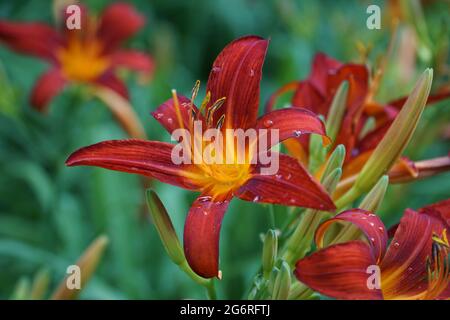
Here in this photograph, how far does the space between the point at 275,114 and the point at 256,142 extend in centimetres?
5

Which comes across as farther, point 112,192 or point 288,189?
point 112,192

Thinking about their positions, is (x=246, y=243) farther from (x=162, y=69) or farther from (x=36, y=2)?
(x=36, y=2)

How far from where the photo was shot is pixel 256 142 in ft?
3.00

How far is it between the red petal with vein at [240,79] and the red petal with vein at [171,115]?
0.04 meters

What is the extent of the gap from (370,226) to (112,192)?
1.11 meters

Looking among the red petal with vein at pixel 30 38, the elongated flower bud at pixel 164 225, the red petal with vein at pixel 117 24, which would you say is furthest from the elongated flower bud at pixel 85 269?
the red petal with vein at pixel 117 24

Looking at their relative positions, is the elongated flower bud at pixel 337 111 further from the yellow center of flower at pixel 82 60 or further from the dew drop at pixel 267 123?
the yellow center of flower at pixel 82 60

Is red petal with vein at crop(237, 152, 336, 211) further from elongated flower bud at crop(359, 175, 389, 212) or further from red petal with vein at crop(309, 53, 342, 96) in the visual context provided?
red petal with vein at crop(309, 53, 342, 96)

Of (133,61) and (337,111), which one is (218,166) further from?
(133,61)

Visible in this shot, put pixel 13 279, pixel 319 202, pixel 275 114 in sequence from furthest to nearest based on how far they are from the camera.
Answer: pixel 13 279 < pixel 275 114 < pixel 319 202

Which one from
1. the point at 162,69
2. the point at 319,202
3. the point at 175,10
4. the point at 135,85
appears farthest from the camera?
the point at 175,10

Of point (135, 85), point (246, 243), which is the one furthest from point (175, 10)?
point (246, 243)

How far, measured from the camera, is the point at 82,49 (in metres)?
1.99

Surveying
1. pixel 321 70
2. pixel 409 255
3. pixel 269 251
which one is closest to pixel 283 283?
pixel 269 251
